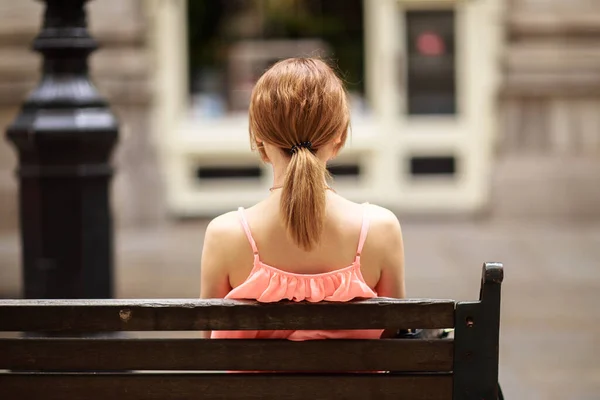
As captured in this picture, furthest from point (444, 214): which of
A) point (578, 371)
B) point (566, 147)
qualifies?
point (578, 371)

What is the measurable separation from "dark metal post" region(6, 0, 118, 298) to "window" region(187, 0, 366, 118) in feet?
23.4

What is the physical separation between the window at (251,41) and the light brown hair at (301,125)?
30.2ft

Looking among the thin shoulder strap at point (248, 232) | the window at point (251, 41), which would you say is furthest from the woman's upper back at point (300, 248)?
the window at point (251, 41)

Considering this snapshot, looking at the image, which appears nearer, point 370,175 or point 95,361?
point 95,361

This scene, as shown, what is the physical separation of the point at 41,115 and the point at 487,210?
7.51 metres

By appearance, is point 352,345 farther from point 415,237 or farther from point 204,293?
point 415,237

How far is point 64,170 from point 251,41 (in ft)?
24.5

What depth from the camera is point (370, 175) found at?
11883 mm

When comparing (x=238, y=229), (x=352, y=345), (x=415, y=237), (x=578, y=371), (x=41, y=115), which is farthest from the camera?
(x=415, y=237)

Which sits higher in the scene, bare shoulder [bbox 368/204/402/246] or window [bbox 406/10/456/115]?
window [bbox 406/10/456/115]

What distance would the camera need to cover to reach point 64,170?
15.4 ft

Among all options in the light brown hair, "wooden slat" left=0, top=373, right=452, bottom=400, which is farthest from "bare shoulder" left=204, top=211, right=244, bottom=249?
"wooden slat" left=0, top=373, right=452, bottom=400

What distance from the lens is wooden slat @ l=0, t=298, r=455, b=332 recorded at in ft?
8.27

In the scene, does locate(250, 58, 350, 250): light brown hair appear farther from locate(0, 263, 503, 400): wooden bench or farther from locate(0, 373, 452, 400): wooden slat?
locate(0, 373, 452, 400): wooden slat
